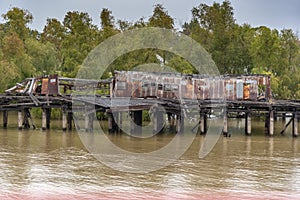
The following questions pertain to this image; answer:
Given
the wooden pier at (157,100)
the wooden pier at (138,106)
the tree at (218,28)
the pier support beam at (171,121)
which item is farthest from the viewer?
the tree at (218,28)

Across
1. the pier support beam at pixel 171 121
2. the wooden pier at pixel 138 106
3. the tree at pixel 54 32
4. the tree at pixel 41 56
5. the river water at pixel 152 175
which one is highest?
the tree at pixel 54 32

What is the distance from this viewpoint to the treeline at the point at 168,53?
188ft

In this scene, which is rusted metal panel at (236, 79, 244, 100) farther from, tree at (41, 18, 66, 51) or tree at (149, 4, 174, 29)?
tree at (41, 18, 66, 51)

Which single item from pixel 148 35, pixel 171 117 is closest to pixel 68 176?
pixel 171 117

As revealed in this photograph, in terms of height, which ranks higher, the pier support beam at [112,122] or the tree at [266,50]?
the tree at [266,50]

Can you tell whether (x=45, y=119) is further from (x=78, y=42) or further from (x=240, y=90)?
(x=78, y=42)

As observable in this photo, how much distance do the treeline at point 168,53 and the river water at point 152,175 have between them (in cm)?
2713

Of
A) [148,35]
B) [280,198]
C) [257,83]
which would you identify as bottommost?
[280,198]

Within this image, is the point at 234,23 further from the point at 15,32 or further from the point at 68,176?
the point at 68,176

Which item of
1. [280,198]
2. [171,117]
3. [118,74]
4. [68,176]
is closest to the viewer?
[280,198]

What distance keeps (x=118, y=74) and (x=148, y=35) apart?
14.9m

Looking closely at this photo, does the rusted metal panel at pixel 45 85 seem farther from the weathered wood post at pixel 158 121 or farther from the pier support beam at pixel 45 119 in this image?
the weathered wood post at pixel 158 121

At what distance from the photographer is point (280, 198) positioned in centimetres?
1773

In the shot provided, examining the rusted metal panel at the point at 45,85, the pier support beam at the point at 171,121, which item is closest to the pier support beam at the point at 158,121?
the pier support beam at the point at 171,121
